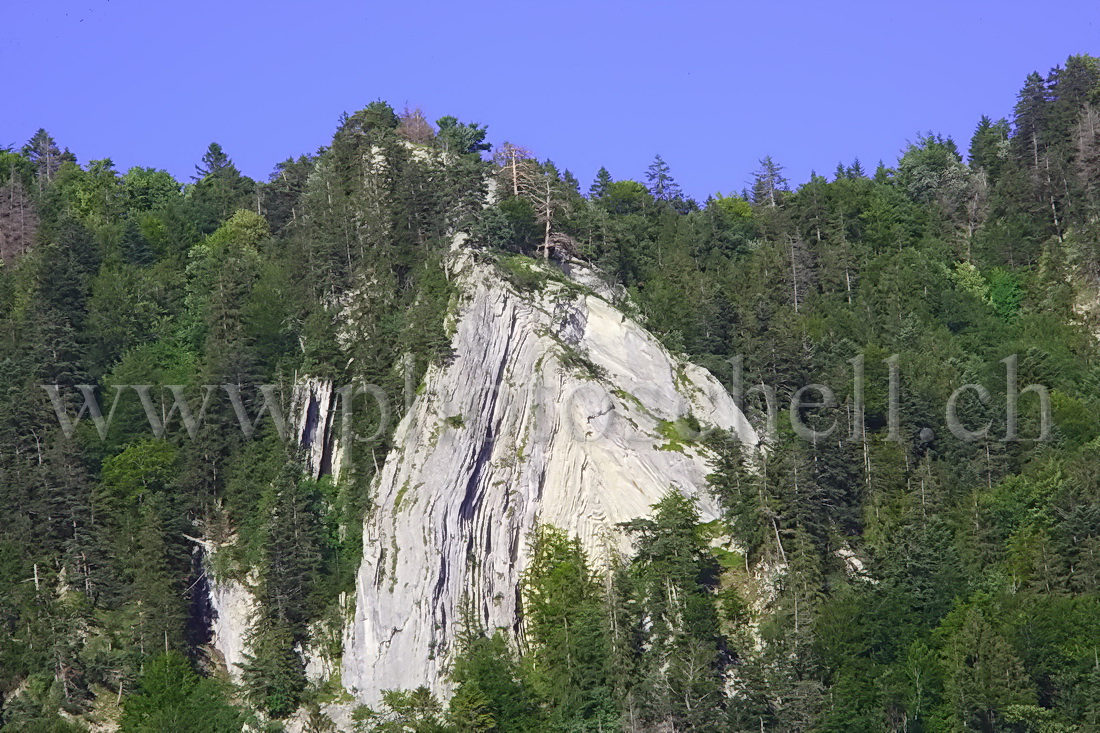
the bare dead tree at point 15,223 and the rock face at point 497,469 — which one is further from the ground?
the bare dead tree at point 15,223

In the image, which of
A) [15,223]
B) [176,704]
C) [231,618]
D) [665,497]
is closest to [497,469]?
[665,497]

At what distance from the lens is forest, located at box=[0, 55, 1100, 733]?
4691 centimetres

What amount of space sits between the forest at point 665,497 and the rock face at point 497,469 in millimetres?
767

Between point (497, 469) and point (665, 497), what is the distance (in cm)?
520

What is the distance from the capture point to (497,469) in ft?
172

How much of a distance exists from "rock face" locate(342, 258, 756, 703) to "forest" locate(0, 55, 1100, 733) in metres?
0.77

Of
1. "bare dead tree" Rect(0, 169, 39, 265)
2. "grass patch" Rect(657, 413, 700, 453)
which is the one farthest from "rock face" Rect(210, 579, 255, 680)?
"bare dead tree" Rect(0, 169, 39, 265)

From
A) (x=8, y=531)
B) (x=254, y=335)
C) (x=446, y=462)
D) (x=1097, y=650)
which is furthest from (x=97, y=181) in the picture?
(x=1097, y=650)

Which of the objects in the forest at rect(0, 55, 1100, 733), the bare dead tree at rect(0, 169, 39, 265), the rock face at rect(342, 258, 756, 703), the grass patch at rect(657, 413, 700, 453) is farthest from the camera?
the bare dead tree at rect(0, 169, 39, 265)

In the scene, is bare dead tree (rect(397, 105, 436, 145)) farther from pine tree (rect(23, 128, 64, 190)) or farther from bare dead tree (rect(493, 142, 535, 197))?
pine tree (rect(23, 128, 64, 190))

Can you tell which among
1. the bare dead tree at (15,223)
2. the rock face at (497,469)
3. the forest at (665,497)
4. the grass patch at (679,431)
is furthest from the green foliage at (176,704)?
the bare dead tree at (15,223)

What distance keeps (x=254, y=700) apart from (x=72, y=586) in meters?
8.21

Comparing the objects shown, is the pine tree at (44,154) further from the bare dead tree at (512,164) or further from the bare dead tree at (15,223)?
the bare dead tree at (512,164)

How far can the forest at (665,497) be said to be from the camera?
154 feet
